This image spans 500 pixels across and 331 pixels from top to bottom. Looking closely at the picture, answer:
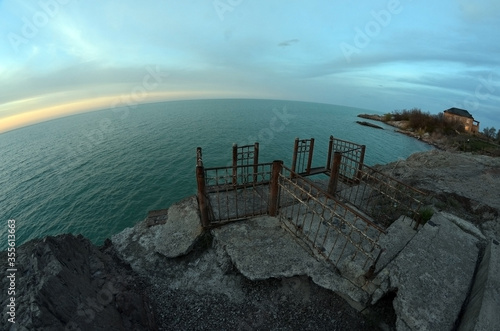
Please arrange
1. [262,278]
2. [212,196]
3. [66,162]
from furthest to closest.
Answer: [66,162] → [212,196] → [262,278]

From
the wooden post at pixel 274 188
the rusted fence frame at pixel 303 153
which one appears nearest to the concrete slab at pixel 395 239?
the wooden post at pixel 274 188

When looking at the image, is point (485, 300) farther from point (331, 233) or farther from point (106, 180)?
point (106, 180)

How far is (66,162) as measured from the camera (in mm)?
28891

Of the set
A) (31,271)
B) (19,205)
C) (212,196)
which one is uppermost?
(31,271)

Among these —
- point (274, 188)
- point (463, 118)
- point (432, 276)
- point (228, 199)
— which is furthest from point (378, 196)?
point (463, 118)

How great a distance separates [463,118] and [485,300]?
69736 millimetres

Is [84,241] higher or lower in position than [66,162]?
higher

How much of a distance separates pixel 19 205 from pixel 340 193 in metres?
27.8

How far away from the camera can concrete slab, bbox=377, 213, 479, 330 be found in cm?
415

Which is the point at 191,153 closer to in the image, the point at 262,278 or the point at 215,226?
the point at 215,226

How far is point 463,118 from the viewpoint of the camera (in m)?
51.8

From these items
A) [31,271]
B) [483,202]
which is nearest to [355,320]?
[31,271]

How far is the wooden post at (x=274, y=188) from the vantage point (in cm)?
672

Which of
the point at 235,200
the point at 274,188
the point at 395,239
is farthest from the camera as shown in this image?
the point at 235,200
